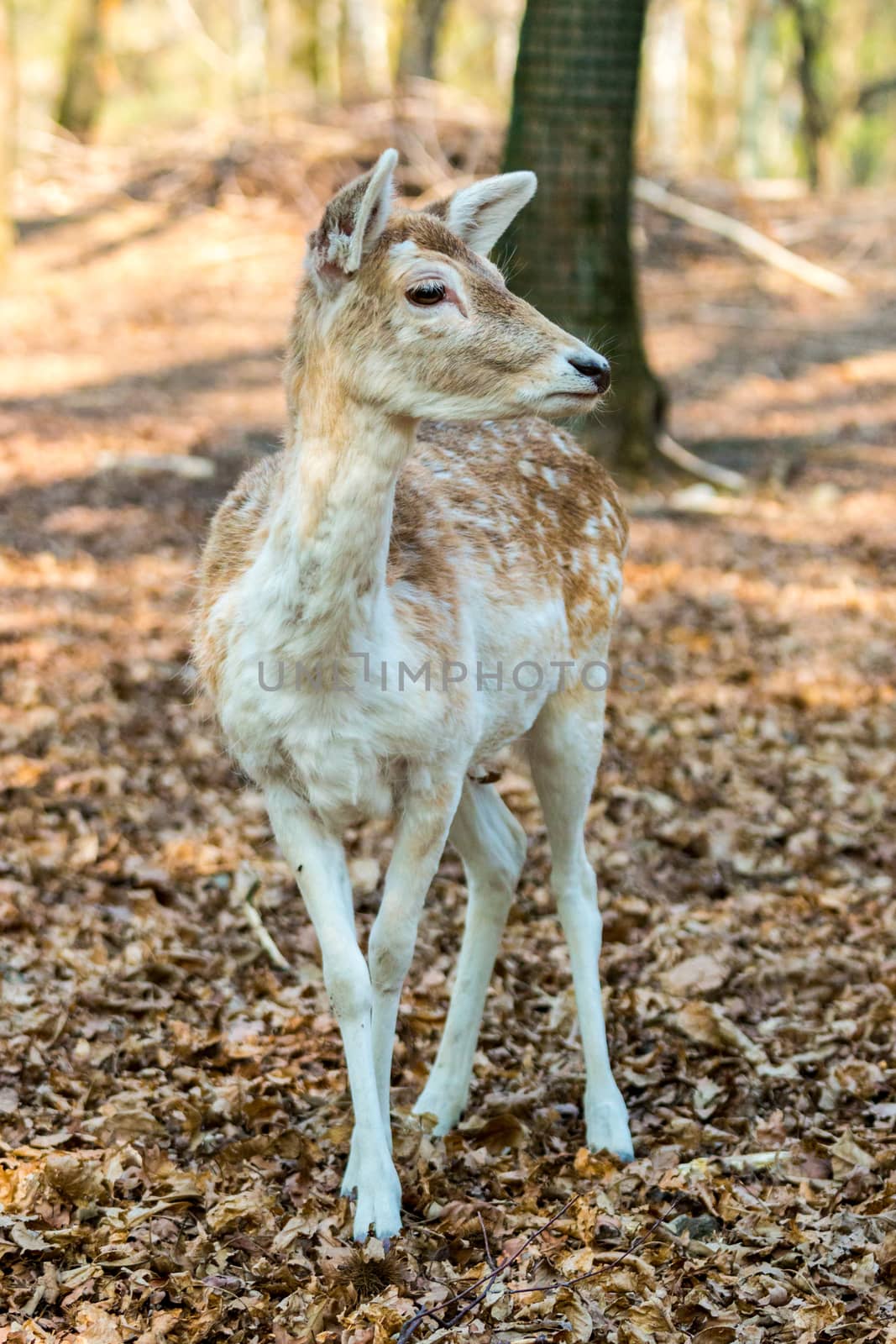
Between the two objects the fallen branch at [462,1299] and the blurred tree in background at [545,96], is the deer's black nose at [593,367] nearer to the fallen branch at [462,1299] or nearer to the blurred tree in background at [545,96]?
the blurred tree in background at [545,96]

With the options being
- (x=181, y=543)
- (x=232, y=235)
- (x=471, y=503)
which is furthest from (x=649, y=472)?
(x=232, y=235)

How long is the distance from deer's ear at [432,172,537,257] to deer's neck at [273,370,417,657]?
2.18 feet

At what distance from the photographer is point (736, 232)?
1741 cm

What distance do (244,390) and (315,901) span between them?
10.1 m

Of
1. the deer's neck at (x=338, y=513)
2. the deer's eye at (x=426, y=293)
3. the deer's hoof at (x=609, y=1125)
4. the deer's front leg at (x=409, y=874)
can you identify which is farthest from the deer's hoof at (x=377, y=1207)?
the deer's eye at (x=426, y=293)

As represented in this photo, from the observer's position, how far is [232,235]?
56.9 ft

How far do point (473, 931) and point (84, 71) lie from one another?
20965 mm

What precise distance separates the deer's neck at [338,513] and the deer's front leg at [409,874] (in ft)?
1.67

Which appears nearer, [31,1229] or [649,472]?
[31,1229]

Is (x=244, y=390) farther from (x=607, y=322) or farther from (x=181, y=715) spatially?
(x=181, y=715)

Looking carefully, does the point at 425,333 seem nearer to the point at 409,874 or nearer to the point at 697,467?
the point at 409,874

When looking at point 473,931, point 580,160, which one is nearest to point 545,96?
point 580,160

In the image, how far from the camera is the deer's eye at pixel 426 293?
3.53 metres

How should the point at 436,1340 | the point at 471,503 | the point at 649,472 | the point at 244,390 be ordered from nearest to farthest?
the point at 436,1340 < the point at 471,503 < the point at 649,472 < the point at 244,390
